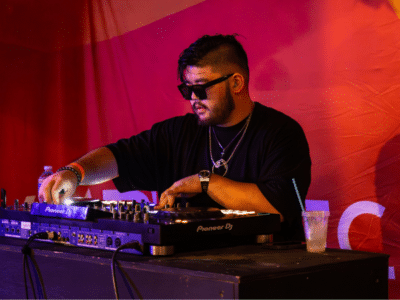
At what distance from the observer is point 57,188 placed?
1599mm

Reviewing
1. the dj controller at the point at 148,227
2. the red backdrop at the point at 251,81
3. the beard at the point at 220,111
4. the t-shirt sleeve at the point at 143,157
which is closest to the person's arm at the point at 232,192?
the dj controller at the point at 148,227

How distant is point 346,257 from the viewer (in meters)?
1.14

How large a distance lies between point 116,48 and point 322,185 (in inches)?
68.8

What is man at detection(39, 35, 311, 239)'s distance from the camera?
1.69 metres

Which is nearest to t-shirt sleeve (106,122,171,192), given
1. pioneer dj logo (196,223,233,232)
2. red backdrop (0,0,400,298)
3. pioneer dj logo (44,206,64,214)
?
red backdrop (0,0,400,298)

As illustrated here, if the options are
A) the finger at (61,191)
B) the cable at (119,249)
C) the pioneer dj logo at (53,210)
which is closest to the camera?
the cable at (119,249)

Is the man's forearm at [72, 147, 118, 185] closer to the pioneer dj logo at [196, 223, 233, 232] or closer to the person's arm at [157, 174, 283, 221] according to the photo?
the person's arm at [157, 174, 283, 221]

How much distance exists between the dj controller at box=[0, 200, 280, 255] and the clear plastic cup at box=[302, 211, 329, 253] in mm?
116

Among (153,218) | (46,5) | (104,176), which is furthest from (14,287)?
(46,5)

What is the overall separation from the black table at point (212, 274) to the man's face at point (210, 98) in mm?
813

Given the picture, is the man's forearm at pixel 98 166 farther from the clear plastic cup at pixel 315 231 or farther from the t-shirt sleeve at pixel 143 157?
the clear plastic cup at pixel 315 231

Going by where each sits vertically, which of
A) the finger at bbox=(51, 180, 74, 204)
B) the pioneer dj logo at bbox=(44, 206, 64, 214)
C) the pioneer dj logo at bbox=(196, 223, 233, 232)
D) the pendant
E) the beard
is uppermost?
the beard

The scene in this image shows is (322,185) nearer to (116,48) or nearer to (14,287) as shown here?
(14,287)

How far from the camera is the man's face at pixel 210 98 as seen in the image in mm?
1974
